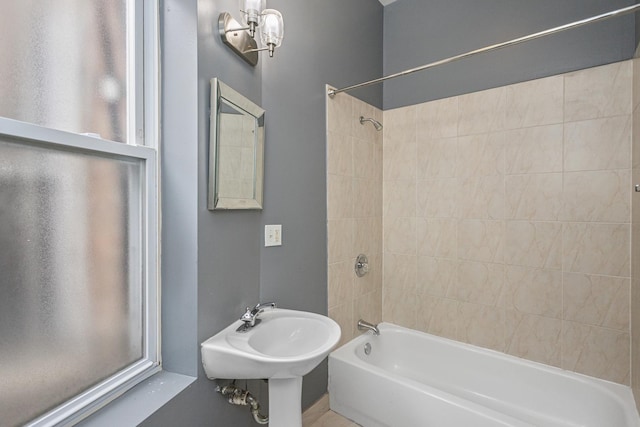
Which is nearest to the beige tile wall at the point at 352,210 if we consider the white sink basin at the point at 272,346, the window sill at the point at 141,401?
the white sink basin at the point at 272,346

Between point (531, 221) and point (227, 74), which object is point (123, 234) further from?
point (531, 221)

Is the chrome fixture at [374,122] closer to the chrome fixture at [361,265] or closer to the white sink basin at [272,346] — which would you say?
the chrome fixture at [361,265]

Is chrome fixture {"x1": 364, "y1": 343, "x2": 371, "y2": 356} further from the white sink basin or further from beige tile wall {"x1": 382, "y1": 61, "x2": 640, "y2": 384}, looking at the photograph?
the white sink basin

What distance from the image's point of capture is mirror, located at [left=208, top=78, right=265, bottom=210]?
1171mm

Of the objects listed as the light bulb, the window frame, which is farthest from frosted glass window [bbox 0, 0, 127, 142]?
the light bulb

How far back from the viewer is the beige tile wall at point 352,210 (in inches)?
77.4

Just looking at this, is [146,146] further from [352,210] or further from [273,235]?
[352,210]

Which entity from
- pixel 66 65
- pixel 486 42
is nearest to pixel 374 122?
pixel 486 42

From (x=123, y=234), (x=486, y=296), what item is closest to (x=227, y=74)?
(x=123, y=234)

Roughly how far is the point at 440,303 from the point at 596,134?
1388 millimetres

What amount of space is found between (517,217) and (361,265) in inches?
41.6

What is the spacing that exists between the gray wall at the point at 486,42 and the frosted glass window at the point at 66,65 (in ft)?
6.39

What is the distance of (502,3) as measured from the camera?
1.98 meters

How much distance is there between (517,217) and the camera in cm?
191
